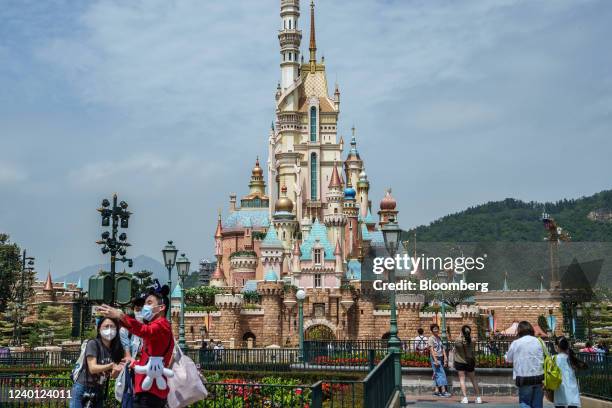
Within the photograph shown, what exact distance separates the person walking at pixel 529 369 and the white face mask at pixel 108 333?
5.81 meters

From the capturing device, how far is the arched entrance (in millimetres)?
58500

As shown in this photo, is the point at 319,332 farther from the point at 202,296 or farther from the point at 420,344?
the point at 420,344

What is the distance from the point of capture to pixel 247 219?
79750 millimetres

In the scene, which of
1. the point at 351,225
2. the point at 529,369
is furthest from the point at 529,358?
the point at 351,225

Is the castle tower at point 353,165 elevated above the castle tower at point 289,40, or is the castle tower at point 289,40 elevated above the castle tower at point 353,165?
the castle tower at point 289,40

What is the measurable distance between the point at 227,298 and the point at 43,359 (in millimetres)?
32953

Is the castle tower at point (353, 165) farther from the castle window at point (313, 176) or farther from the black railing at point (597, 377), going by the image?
the black railing at point (597, 377)

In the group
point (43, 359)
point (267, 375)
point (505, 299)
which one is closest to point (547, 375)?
point (267, 375)

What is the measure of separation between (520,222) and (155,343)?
163 m

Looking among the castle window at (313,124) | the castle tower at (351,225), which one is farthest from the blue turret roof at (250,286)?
the castle window at (313,124)

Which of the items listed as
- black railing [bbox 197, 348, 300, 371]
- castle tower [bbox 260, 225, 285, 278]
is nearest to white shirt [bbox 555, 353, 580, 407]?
black railing [bbox 197, 348, 300, 371]

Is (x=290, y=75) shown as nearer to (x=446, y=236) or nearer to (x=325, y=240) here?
(x=325, y=240)

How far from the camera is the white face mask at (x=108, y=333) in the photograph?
359 inches

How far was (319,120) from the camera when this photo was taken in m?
78.5
